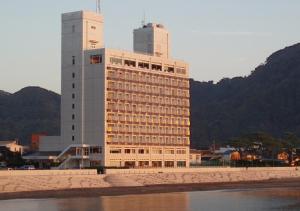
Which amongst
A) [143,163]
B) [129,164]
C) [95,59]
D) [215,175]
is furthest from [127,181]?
[95,59]

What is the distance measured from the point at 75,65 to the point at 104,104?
11.3m

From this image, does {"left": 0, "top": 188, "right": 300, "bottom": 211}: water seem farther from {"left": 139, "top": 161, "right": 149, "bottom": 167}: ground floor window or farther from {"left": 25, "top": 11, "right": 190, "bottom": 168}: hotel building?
{"left": 139, "top": 161, "right": 149, "bottom": 167}: ground floor window

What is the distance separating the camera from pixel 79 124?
15200 cm

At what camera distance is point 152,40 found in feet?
562

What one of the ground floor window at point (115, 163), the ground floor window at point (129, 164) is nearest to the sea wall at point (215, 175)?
the ground floor window at point (129, 164)

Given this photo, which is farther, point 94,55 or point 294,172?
point 294,172

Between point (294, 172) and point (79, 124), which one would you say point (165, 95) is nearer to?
point (79, 124)

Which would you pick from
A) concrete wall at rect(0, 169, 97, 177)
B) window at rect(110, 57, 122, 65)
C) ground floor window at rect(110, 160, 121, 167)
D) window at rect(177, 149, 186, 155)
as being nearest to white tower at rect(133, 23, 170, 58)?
window at rect(110, 57, 122, 65)

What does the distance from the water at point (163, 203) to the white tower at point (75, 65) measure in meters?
54.2

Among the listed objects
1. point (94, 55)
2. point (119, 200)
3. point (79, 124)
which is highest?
point (94, 55)

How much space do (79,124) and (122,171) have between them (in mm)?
32396

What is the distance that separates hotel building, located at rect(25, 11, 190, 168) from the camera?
150 m

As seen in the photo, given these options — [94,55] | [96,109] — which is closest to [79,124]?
[96,109]

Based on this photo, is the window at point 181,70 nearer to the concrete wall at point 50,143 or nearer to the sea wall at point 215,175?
the sea wall at point 215,175
